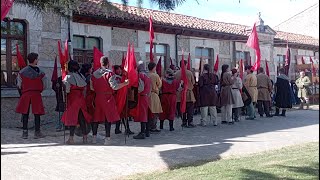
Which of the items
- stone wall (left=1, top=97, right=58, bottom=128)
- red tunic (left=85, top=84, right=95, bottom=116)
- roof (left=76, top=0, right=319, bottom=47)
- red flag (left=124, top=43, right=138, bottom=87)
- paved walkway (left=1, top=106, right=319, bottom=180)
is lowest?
paved walkway (left=1, top=106, right=319, bottom=180)

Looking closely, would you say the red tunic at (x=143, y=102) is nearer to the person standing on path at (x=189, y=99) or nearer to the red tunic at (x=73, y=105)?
the red tunic at (x=73, y=105)

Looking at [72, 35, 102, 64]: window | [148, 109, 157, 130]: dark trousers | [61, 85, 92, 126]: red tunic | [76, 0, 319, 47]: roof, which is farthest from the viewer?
[76, 0, 319, 47]: roof

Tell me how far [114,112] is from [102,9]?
391 centimetres

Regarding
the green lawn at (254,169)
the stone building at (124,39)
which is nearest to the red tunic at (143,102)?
the stone building at (124,39)

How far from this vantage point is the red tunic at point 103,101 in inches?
300

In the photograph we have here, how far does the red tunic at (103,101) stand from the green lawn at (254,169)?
2322 millimetres

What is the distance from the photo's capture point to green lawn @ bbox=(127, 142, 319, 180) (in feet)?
16.4

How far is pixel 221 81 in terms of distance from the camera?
11594 mm

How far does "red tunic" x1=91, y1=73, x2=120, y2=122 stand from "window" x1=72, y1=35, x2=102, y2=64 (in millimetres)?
6624

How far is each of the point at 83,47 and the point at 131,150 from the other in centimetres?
808

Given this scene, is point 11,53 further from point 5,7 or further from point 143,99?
point 5,7

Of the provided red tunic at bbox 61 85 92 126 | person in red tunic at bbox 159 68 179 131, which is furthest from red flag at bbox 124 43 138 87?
person in red tunic at bbox 159 68 179 131

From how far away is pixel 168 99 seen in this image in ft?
32.6

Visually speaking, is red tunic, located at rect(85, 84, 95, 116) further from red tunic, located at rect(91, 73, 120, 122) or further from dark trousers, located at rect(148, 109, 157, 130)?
dark trousers, located at rect(148, 109, 157, 130)
